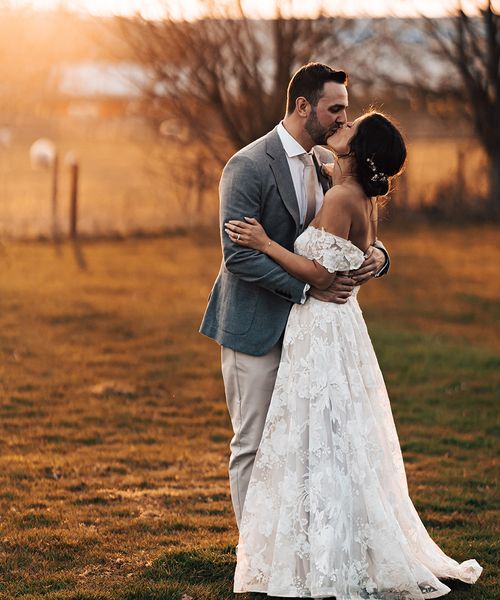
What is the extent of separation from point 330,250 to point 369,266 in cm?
26

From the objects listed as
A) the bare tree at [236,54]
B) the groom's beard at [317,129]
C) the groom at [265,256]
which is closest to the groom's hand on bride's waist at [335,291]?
the groom at [265,256]

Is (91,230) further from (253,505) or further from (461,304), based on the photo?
(253,505)

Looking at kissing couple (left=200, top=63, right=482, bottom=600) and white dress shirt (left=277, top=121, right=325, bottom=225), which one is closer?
kissing couple (left=200, top=63, right=482, bottom=600)

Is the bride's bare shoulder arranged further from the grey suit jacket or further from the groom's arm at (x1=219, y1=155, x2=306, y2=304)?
the groom's arm at (x1=219, y1=155, x2=306, y2=304)

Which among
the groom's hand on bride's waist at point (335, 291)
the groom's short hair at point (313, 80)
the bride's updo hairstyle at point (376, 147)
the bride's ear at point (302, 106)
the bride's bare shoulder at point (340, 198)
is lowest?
the groom's hand on bride's waist at point (335, 291)

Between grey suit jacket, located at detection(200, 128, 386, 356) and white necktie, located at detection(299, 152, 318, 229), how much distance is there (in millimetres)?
81

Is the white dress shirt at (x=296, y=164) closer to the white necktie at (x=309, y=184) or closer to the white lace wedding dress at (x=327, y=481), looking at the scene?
the white necktie at (x=309, y=184)

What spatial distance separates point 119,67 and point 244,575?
1293 centimetres

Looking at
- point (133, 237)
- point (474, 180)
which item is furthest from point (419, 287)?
point (474, 180)

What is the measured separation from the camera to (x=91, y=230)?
58.2ft

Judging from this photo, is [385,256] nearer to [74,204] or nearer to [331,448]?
[331,448]

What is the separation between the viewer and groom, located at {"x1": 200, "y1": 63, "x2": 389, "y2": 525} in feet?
14.2

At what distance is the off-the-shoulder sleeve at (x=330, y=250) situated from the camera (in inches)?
169

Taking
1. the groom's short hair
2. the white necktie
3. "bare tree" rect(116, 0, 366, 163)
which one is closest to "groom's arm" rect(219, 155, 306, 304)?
the white necktie
